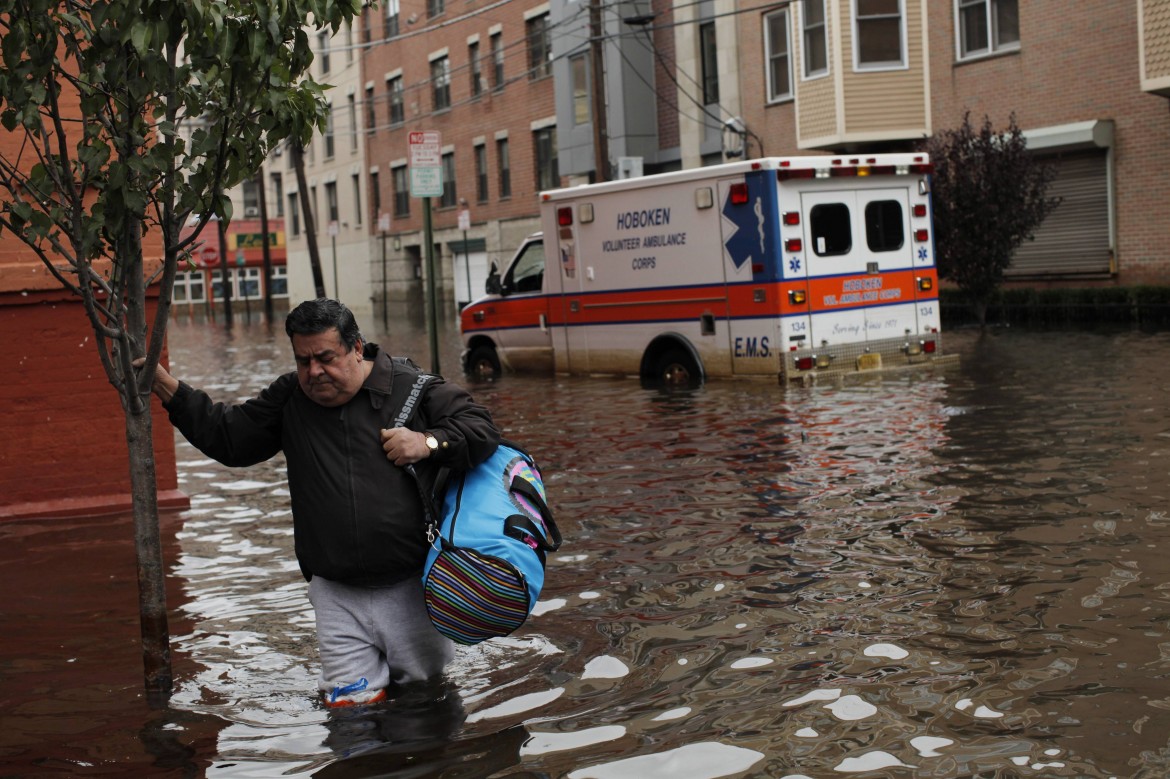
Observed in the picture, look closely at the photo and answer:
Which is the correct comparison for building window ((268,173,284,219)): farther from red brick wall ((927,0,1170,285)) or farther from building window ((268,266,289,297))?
red brick wall ((927,0,1170,285))

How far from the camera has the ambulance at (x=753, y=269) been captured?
1622 cm

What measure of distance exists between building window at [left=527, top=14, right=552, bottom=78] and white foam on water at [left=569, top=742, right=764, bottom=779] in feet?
129

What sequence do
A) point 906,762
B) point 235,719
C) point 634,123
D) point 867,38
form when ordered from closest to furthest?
1. point 906,762
2. point 235,719
3. point 867,38
4. point 634,123

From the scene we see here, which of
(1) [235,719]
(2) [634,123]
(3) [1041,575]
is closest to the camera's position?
(1) [235,719]

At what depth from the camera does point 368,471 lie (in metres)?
5.07

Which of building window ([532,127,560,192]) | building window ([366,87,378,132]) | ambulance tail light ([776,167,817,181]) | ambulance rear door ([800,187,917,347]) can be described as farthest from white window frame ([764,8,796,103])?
building window ([366,87,378,132])

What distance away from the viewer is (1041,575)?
7.01 meters

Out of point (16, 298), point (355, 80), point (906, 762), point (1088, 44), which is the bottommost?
point (906, 762)

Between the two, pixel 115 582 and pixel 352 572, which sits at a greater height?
pixel 352 572

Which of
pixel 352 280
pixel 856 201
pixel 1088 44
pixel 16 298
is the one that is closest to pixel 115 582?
pixel 16 298

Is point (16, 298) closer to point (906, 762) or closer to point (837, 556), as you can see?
point (837, 556)

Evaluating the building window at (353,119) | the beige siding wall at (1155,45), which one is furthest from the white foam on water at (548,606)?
the building window at (353,119)

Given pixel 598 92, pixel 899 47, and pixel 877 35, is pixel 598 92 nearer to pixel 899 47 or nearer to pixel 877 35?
pixel 877 35

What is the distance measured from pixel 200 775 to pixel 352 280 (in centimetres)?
5667
